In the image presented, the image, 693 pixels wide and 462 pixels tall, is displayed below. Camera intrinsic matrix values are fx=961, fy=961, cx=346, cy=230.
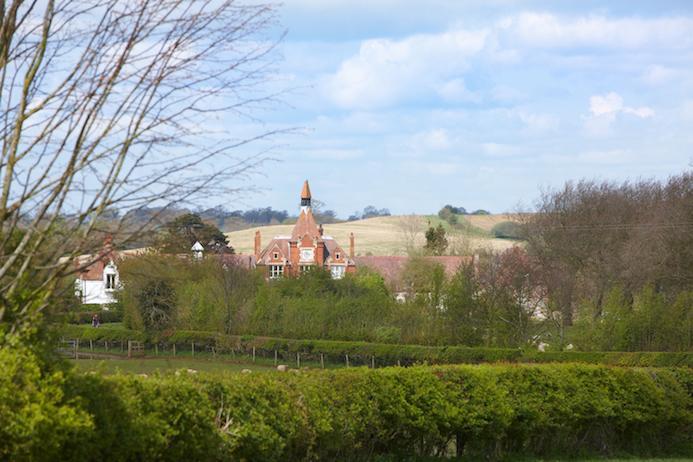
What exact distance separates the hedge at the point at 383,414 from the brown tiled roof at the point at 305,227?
8289 centimetres

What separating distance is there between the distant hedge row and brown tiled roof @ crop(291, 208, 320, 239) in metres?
46.5

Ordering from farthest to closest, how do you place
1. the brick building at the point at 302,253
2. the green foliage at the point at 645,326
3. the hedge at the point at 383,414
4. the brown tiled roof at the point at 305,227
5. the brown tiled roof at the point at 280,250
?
the brown tiled roof at the point at 305,227
the brick building at the point at 302,253
the brown tiled roof at the point at 280,250
the green foliage at the point at 645,326
the hedge at the point at 383,414

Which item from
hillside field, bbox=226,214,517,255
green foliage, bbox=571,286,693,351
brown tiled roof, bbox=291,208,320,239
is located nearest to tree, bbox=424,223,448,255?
brown tiled roof, bbox=291,208,320,239

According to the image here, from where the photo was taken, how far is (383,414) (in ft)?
42.7

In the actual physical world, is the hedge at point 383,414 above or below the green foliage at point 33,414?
below

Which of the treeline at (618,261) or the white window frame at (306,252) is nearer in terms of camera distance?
the treeline at (618,261)

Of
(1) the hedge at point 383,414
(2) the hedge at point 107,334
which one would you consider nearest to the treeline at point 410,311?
(2) the hedge at point 107,334

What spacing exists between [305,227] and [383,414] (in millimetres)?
88920

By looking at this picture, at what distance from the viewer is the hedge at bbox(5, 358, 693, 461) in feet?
26.6

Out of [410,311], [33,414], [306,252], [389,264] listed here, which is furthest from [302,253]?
[33,414]

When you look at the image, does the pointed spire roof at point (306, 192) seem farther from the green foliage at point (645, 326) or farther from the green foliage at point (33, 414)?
the green foliage at point (33, 414)

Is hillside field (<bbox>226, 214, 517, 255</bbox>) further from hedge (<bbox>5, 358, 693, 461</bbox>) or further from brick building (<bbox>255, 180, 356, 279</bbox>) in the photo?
hedge (<bbox>5, 358, 693, 461</bbox>)

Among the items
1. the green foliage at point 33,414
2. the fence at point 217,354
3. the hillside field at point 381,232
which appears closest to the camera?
the green foliage at point 33,414

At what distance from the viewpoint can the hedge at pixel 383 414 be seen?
8.09 meters
